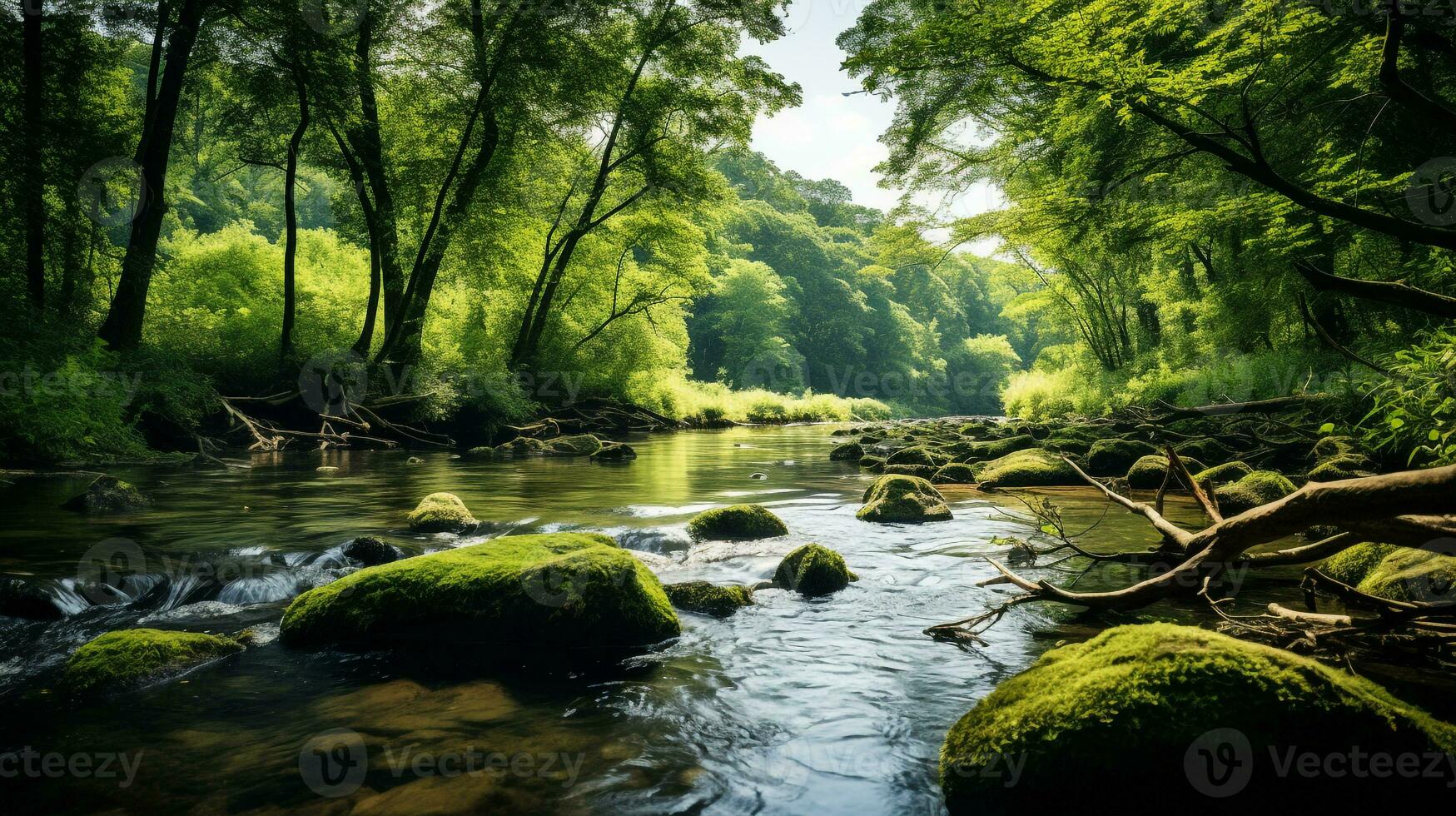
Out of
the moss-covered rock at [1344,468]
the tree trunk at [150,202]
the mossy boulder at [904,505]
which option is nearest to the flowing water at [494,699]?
the mossy boulder at [904,505]

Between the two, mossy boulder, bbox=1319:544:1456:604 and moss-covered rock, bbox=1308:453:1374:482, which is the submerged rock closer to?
mossy boulder, bbox=1319:544:1456:604

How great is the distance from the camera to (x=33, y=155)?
9.77 metres

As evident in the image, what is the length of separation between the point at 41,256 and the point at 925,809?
15530 mm

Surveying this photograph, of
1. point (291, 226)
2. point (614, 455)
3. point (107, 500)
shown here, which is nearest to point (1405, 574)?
point (107, 500)

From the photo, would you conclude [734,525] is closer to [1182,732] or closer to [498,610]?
[498,610]

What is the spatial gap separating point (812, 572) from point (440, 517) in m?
4.24

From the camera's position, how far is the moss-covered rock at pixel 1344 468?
7445 mm

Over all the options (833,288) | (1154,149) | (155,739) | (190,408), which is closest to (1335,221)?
(1154,149)

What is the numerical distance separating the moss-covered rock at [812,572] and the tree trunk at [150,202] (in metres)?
13.7

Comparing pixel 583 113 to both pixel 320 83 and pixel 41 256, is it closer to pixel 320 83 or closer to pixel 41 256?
pixel 320 83

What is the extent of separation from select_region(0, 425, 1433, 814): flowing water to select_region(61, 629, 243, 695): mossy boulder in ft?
0.42

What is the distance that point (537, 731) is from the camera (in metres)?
3.20

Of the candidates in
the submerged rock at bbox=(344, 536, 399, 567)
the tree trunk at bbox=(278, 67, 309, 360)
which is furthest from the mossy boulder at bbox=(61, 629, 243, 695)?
the tree trunk at bbox=(278, 67, 309, 360)

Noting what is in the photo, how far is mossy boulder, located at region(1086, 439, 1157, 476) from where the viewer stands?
11211 mm
